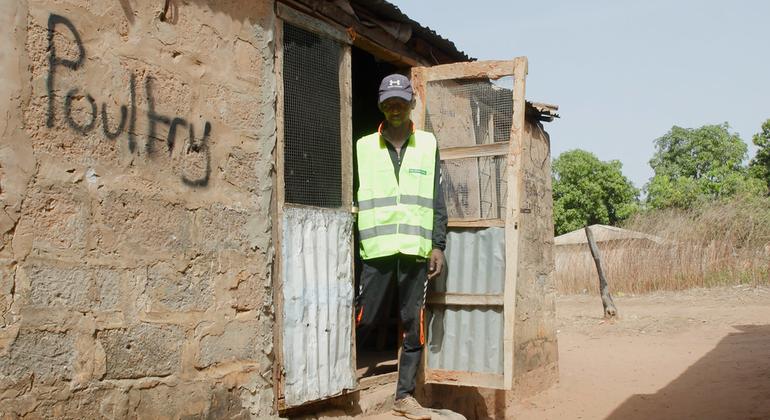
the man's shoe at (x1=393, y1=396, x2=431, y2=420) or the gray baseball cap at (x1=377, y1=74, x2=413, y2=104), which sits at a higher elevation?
the gray baseball cap at (x1=377, y1=74, x2=413, y2=104)

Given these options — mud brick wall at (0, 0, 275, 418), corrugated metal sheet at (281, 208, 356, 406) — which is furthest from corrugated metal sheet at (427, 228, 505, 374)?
mud brick wall at (0, 0, 275, 418)

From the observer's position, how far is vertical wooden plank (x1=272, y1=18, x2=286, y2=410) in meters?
4.09

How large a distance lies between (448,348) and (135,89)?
292 cm

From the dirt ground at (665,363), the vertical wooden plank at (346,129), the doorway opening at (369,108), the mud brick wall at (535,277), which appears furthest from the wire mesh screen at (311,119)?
the dirt ground at (665,363)

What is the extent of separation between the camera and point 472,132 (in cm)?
533

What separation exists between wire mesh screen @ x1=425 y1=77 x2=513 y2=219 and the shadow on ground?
2.56m

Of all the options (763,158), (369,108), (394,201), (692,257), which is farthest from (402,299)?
(763,158)

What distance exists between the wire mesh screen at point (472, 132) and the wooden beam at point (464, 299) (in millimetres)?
571

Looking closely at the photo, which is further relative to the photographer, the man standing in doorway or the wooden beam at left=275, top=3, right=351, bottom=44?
the man standing in doorway

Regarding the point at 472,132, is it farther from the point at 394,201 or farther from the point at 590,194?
the point at 590,194

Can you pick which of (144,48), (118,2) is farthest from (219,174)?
(118,2)

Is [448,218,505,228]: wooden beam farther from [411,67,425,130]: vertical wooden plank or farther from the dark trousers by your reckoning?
[411,67,425,130]: vertical wooden plank

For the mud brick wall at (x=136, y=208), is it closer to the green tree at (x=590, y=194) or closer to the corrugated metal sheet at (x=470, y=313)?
the corrugated metal sheet at (x=470, y=313)

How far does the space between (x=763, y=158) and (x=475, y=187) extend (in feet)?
98.9
